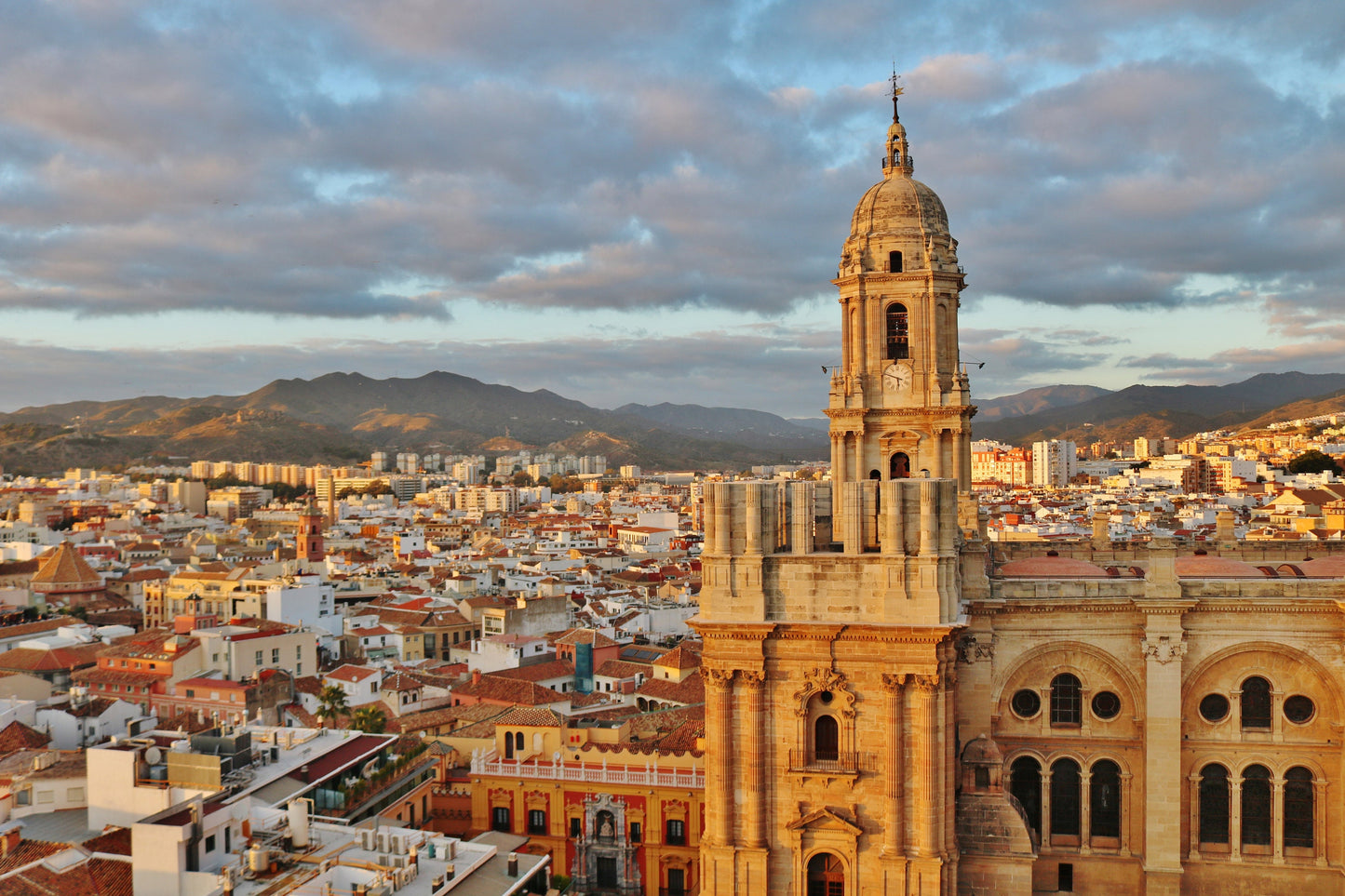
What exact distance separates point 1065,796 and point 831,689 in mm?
6639

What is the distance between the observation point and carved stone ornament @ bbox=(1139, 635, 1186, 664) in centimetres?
2469

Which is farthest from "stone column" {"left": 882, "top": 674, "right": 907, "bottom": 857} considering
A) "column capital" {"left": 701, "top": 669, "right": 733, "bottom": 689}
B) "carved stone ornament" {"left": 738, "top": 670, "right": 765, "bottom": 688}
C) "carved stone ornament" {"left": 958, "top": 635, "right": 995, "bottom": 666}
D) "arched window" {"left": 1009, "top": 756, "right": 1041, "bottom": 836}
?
"arched window" {"left": 1009, "top": 756, "right": 1041, "bottom": 836}

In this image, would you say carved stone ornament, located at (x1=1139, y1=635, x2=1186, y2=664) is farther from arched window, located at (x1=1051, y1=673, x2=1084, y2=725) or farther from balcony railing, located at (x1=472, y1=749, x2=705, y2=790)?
balcony railing, located at (x1=472, y1=749, x2=705, y2=790)

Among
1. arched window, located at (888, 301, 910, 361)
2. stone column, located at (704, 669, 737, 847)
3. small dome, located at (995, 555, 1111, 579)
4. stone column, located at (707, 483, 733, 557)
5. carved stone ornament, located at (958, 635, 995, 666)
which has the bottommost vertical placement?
stone column, located at (704, 669, 737, 847)

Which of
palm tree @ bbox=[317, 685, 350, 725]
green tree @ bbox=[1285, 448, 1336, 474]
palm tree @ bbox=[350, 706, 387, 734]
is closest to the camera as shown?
palm tree @ bbox=[350, 706, 387, 734]

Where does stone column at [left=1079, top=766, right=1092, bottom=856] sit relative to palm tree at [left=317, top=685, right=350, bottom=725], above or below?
above

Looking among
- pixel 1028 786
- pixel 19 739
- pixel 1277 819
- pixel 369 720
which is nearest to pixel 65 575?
pixel 369 720

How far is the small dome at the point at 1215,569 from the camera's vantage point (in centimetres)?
2633

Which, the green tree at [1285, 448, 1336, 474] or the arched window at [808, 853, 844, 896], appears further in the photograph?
the green tree at [1285, 448, 1336, 474]

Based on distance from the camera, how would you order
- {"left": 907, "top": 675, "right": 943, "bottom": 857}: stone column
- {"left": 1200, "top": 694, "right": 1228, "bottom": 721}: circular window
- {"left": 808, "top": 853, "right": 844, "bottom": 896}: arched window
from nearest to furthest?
{"left": 907, "top": 675, "right": 943, "bottom": 857}: stone column → {"left": 808, "top": 853, "right": 844, "bottom": 896}: arched window → {"left": 1200, "top": 694, "right": 1228, "bottom": 721}: circular window

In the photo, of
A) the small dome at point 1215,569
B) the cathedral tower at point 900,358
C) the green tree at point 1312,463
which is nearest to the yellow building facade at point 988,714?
the small dome at point 1215,569

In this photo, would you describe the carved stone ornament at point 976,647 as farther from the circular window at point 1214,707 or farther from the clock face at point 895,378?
the clock face at point 895,378

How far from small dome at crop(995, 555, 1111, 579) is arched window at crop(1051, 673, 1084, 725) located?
8.38 ft

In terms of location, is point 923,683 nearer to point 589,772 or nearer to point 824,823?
point 824,823
